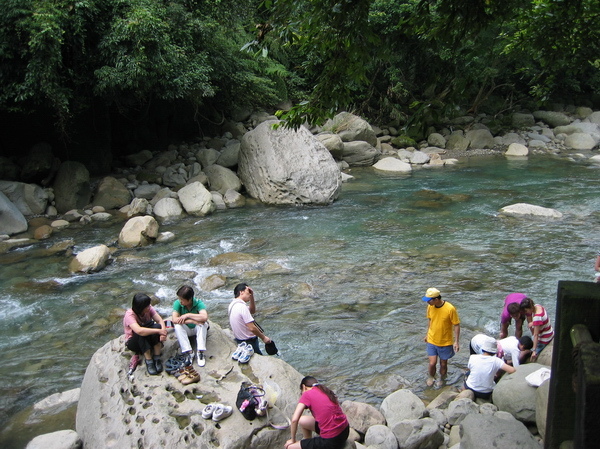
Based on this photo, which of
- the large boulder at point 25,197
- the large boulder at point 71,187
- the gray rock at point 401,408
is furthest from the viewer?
the large boulder at point 71,187

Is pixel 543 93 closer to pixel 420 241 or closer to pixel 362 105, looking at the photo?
pixel 420 241

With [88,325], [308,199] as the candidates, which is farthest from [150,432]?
[308,199]

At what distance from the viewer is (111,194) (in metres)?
16.5

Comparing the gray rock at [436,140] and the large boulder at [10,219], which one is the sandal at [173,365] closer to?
the large boulder at [10,219]

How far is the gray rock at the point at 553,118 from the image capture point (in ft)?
98.6

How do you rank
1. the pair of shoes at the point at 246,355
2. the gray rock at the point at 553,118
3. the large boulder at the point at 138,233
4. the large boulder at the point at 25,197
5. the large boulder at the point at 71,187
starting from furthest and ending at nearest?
the gray rock at the point at 553,118 < the large boulder at the point at 71,187 < the large boulder at the point at 25,197 < the large boulder at the point at 138,233 < the pair of shoes at the point at 246,355

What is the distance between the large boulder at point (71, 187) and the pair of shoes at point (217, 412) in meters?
12.6

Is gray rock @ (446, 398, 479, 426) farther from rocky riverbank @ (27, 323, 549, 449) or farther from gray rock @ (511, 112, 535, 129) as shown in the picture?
gray rock @ (511, 112, 535, 129)

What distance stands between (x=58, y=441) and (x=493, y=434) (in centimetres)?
436

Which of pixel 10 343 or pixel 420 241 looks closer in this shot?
pixel 10 343

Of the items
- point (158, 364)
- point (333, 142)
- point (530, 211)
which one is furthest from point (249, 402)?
point (333, 142)

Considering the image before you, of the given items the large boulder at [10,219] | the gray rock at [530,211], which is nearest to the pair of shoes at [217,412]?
the large boulder at [10,219]

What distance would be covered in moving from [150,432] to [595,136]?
94.8 ft

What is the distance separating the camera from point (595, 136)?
89.5 feet
